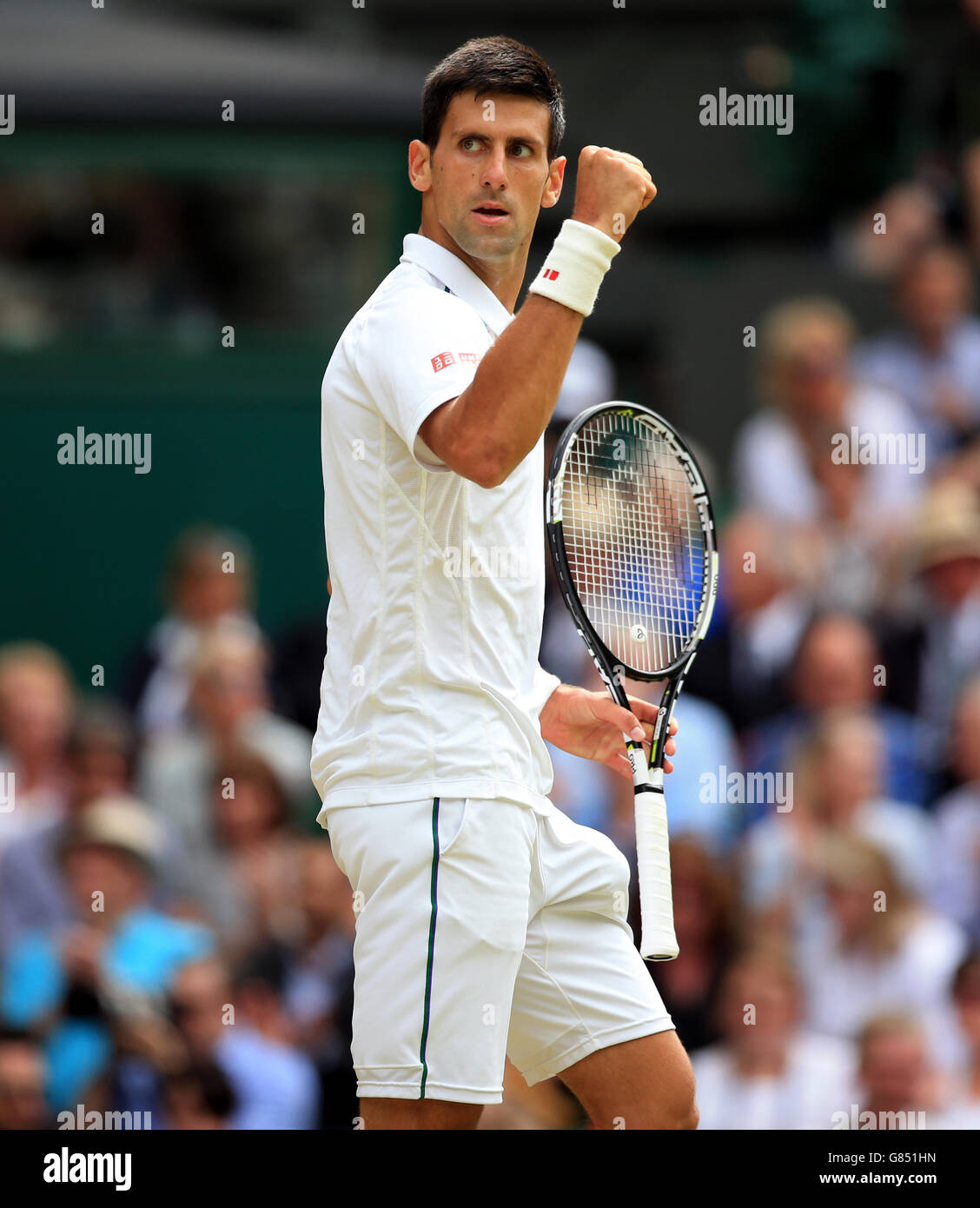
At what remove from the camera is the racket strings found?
3.48 m

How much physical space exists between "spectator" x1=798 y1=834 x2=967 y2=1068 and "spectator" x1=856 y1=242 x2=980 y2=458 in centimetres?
202

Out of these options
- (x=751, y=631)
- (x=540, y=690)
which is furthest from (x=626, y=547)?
(x=751, y=631)

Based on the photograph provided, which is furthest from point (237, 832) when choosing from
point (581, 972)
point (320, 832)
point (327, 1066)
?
point (581, 972)

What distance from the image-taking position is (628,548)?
3.67 m

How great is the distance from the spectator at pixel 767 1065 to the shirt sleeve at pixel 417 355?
3.03m

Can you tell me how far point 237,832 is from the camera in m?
6.80

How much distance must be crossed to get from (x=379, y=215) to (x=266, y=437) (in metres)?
1.05

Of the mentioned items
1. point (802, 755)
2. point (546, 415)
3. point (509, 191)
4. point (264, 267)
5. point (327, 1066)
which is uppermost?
point (264, 267)

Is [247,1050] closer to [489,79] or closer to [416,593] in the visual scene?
[416,593]

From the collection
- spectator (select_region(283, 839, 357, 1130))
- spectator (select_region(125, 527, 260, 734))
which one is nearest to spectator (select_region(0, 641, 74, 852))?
spectator (select_region(125, 527, 260, 734))

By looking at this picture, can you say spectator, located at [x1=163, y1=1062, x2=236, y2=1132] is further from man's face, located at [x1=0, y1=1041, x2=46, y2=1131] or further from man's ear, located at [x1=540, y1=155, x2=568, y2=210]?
man's ear, located at [x1=540, y1=155, x2=568, y2=210]

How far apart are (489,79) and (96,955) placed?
3.79m

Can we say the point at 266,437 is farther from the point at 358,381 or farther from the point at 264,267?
the point at 358,381

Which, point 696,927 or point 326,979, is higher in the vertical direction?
point 696,927
